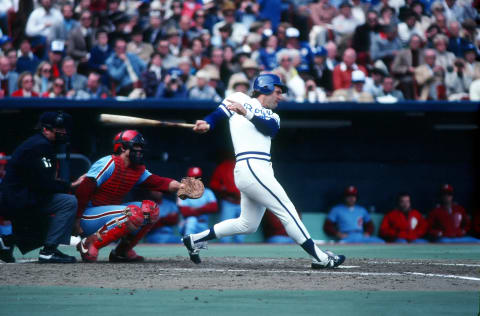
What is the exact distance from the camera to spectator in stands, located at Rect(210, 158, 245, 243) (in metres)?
11.9

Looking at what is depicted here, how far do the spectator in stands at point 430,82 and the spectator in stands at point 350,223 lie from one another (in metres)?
1.96

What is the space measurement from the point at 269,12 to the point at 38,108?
16.4ft

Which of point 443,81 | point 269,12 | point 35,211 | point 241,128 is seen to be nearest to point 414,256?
point 241,128

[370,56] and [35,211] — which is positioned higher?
[370,56]

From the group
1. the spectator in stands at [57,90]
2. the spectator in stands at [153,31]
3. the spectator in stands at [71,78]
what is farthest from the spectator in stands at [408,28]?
the spectator in stands at [57,90]

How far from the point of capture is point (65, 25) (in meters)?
13.1

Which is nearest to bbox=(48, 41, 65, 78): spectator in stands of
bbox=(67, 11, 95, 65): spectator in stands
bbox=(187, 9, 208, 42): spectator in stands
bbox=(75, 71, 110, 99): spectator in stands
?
bbox=(67, 11, 95, 65): spectator in stands

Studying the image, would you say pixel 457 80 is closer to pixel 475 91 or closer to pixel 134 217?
pixel 475 91

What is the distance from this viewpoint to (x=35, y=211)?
23.3 feet

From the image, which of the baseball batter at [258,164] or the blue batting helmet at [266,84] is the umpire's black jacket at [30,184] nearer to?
the baseball batter at [258,164]

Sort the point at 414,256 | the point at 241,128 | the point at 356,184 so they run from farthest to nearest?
the point at 356,184 < the point at 414,256 < the point at 241,128

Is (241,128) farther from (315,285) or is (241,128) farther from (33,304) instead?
(33,304)

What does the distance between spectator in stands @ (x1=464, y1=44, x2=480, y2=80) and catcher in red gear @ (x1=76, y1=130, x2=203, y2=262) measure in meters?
7.33

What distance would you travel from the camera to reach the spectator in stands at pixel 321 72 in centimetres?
1300
